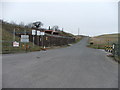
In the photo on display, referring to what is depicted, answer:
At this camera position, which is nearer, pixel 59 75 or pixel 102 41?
pixel 59 75

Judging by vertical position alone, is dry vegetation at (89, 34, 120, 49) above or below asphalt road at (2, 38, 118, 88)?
above

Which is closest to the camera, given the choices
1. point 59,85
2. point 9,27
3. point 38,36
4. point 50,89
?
point 50,89

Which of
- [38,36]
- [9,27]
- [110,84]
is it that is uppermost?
[9,27]

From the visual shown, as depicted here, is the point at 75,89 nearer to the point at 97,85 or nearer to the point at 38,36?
the point at 97,85

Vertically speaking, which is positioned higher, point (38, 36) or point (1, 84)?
point (38, 36)

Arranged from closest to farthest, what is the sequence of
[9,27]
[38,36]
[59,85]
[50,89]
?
[50,89] < [59,85] < [38,36] < [9,27]

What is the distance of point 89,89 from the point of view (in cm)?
391

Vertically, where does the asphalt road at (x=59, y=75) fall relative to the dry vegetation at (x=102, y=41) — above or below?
below

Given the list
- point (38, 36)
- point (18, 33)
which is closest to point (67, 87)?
point (38, 36)

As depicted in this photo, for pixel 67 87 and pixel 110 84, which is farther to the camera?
pixel 110 84

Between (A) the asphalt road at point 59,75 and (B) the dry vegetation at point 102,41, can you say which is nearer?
(A) the asphalt road at point 59,75

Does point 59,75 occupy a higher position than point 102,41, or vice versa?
point 102,41

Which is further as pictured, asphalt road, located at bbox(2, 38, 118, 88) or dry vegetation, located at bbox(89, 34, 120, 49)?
dry vegetation, located at bbox(89, 34, 120, 49)

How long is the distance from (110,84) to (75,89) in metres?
1.45
